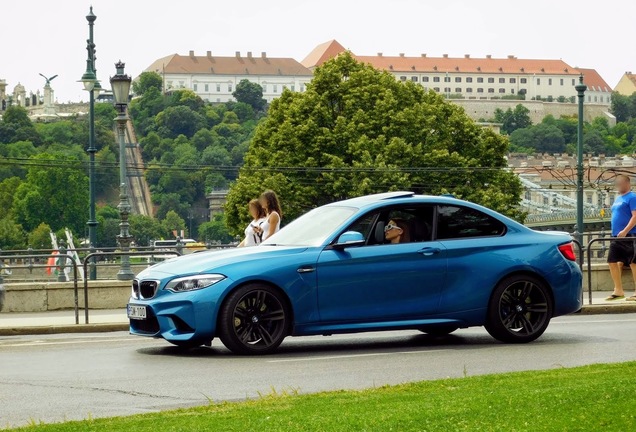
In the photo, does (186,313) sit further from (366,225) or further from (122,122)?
(122,122)

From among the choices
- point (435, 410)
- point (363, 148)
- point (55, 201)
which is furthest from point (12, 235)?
point (435, 410)

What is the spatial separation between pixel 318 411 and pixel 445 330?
5.88 meters

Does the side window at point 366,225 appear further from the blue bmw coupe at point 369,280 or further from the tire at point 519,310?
the tire at point 519,310

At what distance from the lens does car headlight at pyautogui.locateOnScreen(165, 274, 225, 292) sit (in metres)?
12.3

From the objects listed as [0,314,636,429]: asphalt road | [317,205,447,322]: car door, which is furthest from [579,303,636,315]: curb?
[317,205,447,322]: car door

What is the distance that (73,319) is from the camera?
1828cm

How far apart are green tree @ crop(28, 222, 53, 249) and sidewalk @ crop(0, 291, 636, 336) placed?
139695 millimetres

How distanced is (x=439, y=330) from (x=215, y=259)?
2628mm

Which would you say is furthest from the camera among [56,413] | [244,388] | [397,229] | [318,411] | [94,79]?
[94,79]

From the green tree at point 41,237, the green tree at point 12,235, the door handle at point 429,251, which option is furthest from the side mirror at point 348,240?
the green tree at point 12,235

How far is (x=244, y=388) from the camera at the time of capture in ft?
33.6

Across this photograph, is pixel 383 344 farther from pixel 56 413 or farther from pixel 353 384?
pixel 56 413

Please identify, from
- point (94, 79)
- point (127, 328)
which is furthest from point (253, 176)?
point (127, 328)

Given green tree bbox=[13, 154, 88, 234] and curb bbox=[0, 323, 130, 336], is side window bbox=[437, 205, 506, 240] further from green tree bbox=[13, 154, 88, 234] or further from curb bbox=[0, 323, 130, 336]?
green tree bbox=[13, 154, 88, 234]
